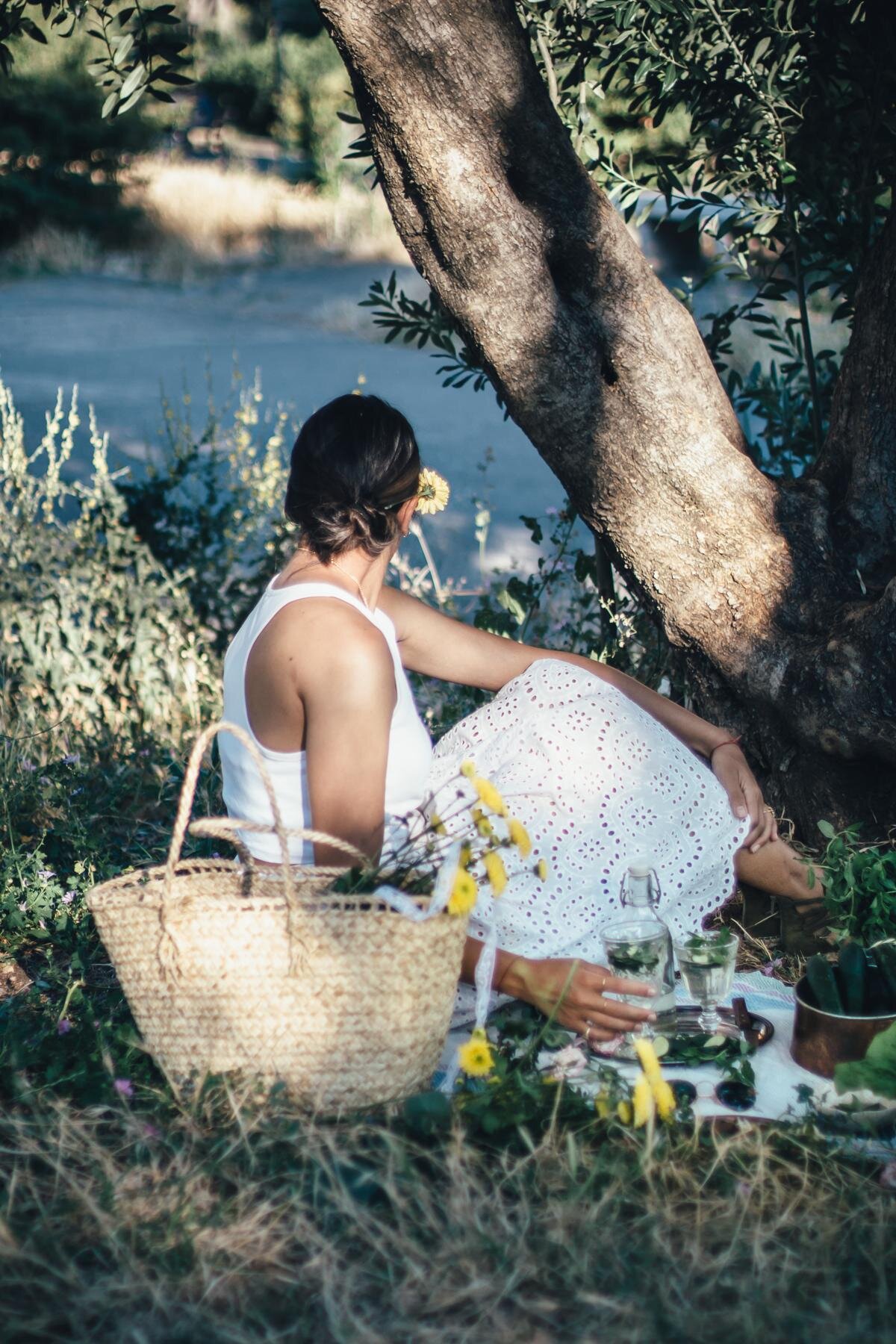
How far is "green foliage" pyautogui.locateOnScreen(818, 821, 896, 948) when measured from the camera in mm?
2824

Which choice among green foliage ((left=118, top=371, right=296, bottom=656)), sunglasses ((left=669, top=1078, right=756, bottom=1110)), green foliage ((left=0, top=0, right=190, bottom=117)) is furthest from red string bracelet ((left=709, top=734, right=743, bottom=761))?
green foliage ((left=118, top=371, right=296, bottom=656))

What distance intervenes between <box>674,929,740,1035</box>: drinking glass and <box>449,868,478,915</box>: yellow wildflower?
26.6 inches

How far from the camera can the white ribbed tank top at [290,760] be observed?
2627 millimetres

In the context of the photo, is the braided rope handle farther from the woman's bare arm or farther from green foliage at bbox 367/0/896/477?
green foliage at bbox 367/0/896/477

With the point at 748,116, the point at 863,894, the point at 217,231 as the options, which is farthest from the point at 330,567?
the point at 217,231

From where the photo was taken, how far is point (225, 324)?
16.4 metres

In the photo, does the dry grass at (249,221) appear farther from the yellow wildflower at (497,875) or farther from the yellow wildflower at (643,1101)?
the yellow wildflower at (643,1101)

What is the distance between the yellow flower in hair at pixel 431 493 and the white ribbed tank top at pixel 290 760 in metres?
0.29

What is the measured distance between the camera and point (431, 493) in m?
2.98

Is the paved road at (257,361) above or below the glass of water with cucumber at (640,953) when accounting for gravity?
below

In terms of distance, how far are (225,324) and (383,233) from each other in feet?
18.9

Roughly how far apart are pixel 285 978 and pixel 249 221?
21.1 metres

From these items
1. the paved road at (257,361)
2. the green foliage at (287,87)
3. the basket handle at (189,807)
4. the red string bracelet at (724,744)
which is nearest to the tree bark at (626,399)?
the red string bracelet at (724,744)

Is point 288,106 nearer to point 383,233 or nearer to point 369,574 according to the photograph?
point 383,233
